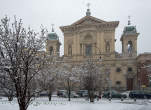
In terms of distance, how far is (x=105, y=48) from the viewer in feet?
217

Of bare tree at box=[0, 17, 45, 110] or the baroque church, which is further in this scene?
the baroque church

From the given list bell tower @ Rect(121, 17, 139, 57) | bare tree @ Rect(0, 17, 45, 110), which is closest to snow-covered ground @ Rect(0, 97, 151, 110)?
bare tree @ Rect(0, 17, 45, 110)

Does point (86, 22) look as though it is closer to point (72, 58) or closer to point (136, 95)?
point (72, 58)

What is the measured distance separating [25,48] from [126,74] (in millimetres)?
53211

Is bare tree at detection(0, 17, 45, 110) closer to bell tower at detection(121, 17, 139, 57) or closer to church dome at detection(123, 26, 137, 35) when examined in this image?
bell tower at detection(121, 17, 139, 57)

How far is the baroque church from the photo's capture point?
62625 mm

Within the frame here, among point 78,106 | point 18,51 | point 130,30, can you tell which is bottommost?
point 78,106

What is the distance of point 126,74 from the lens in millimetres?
62281

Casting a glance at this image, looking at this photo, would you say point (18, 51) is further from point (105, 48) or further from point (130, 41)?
point (130, 41)

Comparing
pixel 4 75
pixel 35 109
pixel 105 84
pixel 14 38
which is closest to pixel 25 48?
pixel 14 38

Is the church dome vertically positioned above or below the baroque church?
above

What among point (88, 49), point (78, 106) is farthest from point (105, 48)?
point (78, 106)

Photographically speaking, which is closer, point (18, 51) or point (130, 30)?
point (18, 51)

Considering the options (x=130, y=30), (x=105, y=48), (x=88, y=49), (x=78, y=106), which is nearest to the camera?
(x=78, y=106)
